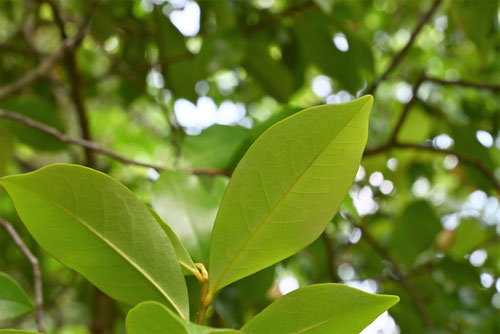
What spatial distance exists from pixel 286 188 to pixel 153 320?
108 millimetres

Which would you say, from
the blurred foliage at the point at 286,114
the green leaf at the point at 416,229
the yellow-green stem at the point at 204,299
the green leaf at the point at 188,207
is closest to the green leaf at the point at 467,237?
the blurred foliage at the point at 286,114

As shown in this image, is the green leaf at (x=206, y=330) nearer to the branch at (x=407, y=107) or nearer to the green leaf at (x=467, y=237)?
the branch at (x=407, y=107)

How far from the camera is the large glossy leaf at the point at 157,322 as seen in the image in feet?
0.81

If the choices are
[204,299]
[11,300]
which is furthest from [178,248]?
[11,300]

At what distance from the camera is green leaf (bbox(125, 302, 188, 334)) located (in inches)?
9.9

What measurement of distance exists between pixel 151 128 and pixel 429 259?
1.45 m

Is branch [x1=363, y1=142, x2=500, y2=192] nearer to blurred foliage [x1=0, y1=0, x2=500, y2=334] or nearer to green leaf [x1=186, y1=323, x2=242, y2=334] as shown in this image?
blurred foliage [x1=0, y1=0, x2=500, y2=334]

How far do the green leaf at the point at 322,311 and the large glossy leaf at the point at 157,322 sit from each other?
6cm

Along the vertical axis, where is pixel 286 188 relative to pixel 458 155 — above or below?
above

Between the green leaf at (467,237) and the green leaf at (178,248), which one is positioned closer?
the green leaf at (178,248)

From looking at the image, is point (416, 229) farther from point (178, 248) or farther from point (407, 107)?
point (178, 248)

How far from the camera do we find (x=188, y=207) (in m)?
0.44

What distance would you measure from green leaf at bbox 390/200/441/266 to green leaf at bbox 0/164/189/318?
81 centimetres

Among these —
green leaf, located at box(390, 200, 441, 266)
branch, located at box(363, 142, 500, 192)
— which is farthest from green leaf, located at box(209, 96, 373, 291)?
green leaf, located at box(390, 200, 441, 266)
